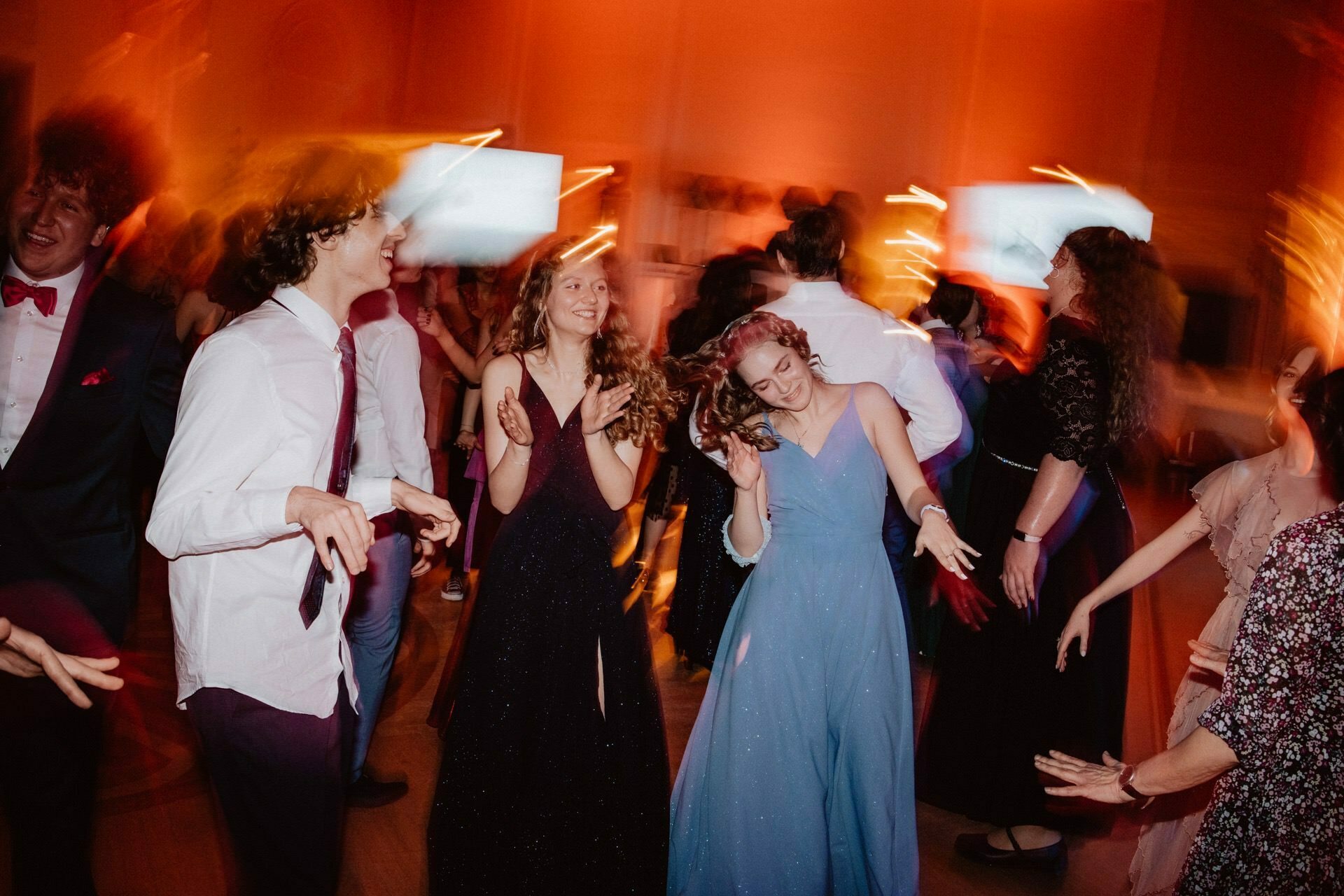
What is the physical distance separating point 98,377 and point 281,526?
0.70m

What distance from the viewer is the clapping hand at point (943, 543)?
207 cm

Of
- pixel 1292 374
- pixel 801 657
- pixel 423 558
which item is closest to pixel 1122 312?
pixel 1292 374

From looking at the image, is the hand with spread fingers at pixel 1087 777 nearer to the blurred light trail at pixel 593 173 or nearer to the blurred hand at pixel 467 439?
the blurred hand at pixel 467 439

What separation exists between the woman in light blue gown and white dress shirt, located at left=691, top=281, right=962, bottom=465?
1.75 feet

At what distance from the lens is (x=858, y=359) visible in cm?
295

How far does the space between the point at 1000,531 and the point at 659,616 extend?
6.99 ft

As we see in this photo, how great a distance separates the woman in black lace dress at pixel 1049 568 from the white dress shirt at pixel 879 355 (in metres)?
0.19

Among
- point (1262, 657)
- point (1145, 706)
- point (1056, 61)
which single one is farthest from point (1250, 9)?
point (1262, 657)

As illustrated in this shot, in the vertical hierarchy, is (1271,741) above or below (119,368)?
below

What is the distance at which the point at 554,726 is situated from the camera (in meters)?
2.20

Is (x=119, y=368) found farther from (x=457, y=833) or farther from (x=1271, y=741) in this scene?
(x=1271, y=741)

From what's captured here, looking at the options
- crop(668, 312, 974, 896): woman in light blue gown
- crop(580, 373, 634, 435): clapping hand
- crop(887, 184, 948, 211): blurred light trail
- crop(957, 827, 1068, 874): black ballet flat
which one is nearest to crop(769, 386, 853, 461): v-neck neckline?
crop(668, 312, 974, 896): woman in light blue gown

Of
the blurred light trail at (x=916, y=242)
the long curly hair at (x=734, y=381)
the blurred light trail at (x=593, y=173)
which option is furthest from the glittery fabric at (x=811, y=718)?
the blurred light trail at (x=916, y=242)

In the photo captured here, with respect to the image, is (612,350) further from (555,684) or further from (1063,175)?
(1063,175)
